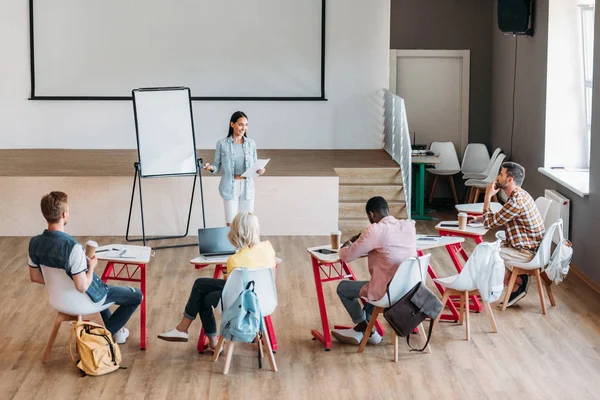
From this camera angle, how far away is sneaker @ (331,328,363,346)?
6.39 m

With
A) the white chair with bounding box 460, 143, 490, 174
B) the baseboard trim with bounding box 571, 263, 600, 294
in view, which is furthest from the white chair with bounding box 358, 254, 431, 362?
the white chair with bounding box 460, 143, 490, 174

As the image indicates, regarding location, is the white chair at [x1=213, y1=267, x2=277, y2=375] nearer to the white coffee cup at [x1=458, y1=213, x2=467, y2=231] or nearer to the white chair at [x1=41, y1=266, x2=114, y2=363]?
the white chair at [x1=41, y1=266, x2=114, y2=363]

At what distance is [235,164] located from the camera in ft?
27.8

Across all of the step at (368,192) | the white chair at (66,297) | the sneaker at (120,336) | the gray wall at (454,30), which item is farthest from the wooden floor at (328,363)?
the gray wall at (454,30)

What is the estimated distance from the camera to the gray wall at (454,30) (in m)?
12.2

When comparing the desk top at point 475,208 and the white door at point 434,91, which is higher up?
the white door at point 434,91

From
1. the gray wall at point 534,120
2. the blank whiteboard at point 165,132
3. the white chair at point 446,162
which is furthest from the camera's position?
the white chair at point 446,162

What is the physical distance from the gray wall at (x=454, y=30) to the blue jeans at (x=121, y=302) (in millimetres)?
7192

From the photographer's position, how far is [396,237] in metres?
5.95

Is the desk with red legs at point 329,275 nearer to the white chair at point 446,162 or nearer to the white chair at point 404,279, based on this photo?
the white chair at point 404,279

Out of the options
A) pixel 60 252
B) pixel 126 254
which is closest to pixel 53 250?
pixel 60 252

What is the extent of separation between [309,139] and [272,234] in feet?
8.03

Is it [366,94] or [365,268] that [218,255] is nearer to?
[365,268]

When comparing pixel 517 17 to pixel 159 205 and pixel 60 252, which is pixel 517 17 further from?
pixel 60 252
